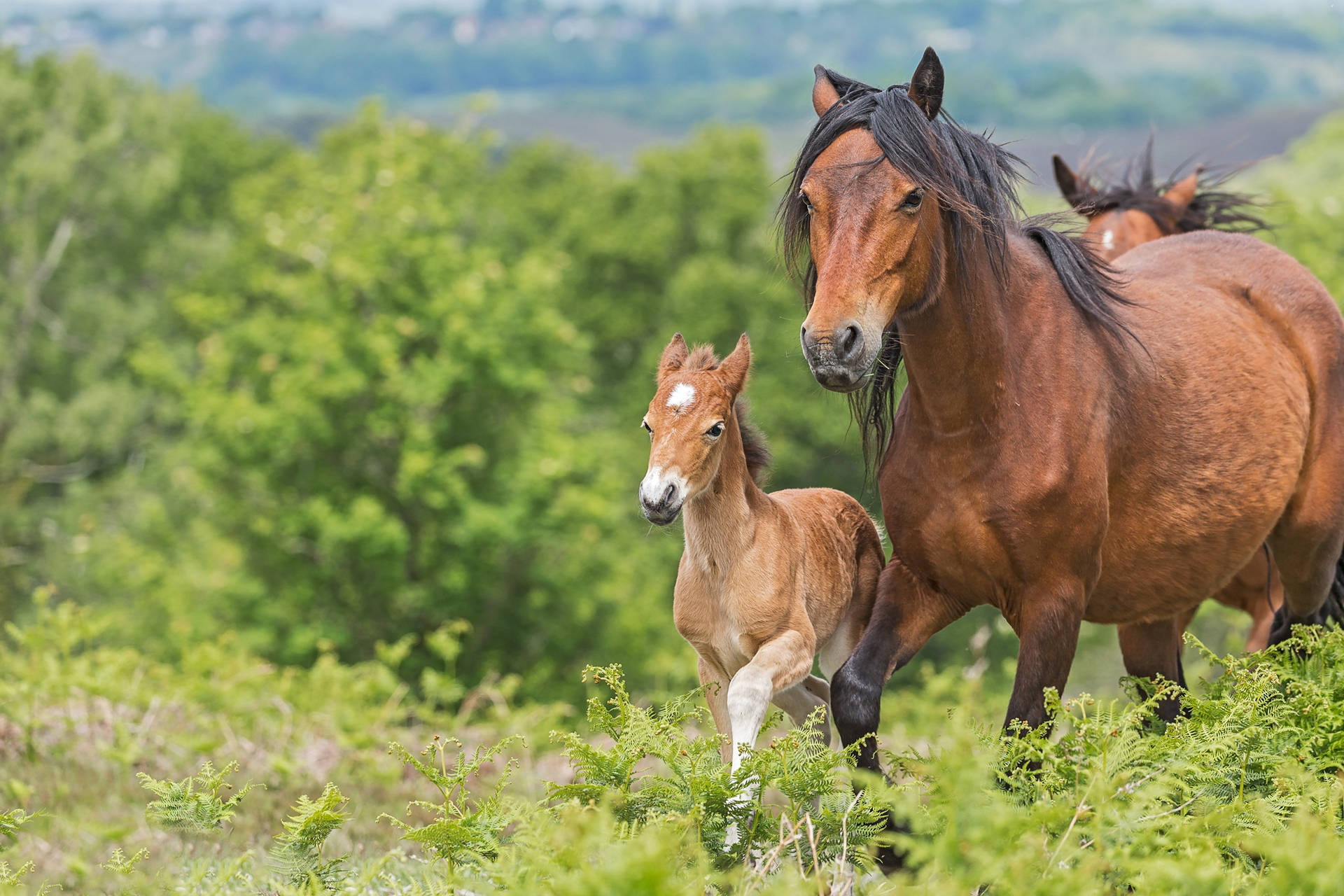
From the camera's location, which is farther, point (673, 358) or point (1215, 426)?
point (1215, 426)

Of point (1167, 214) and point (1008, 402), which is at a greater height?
point (1167, 214)

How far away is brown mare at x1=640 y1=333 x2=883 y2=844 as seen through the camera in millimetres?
4539

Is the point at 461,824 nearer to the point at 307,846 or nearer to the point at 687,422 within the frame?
the point at 307,846

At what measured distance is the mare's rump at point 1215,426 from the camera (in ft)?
17.0

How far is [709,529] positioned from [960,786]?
1813mm

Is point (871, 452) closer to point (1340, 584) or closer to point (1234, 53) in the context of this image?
point (1340, 584)

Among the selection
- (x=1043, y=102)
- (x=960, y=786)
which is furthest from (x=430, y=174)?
(x=1043, y=102)

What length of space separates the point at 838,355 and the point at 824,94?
4.62 ft

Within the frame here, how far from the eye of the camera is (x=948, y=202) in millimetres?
4465

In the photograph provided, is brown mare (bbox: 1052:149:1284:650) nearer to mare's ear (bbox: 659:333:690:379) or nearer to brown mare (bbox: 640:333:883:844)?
brown mare (bbox: 640:333:883:844)

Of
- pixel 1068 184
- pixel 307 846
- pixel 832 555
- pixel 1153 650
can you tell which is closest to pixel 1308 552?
pixel 1153 650

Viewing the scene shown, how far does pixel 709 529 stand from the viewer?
4.89 metres

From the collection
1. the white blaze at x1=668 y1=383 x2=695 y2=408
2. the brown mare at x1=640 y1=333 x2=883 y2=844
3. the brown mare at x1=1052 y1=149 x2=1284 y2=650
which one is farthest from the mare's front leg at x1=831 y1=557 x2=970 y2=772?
the brown mare at x1=1052 y1=149 x2=1284 y2=650

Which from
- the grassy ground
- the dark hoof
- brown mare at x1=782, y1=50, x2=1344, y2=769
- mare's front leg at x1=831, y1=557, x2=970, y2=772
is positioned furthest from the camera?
the dark hoof
